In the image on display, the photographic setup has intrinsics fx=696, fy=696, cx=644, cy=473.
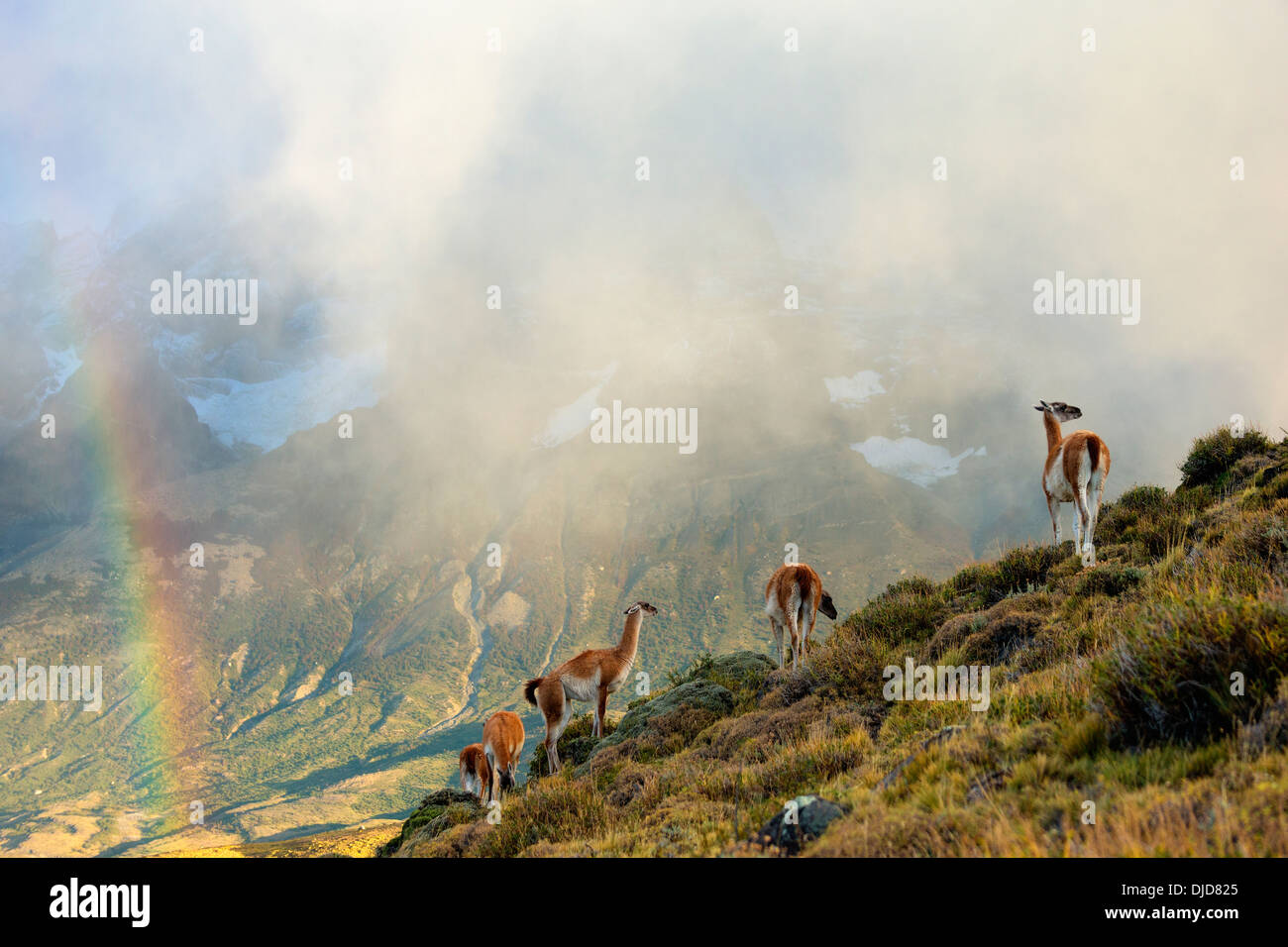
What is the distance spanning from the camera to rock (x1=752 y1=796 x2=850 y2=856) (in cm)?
595

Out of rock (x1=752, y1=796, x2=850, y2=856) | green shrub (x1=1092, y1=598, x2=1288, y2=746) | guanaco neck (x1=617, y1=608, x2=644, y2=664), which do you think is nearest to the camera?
green shrub (x1=1092, y1=598, x2=1288, y2=746)

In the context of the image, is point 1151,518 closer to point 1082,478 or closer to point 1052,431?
point 1082,478

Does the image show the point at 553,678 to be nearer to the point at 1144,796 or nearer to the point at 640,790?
the point at 640,790

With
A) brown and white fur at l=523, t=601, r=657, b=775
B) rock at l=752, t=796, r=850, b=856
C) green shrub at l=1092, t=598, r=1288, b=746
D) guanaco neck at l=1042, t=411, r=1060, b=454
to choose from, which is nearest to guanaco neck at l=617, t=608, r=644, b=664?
brown and white fur at l=523, t=601, r=657, b=775

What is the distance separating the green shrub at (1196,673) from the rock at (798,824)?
8.19 feet

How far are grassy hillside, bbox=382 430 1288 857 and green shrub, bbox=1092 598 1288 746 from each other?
2 centimetres

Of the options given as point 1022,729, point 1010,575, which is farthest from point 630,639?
point 1022,729

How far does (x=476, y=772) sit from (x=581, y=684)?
4.12 meters

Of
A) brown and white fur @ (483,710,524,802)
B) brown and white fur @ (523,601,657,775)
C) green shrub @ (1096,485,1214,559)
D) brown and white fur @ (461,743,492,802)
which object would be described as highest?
green shrub @ (1096,485,1214,559)

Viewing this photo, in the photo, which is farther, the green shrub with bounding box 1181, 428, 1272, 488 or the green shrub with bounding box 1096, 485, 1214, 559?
the green shrub with bounding box 1181, 428, 1272, 488

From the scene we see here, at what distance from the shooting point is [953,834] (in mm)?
4832

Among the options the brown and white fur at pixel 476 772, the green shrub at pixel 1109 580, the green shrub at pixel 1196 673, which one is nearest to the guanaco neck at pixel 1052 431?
the green shrub at pixel 1109 580

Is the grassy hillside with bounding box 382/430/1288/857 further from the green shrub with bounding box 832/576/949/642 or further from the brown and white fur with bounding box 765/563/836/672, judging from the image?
the brown and white fur with bounding box 765/563/836/672
